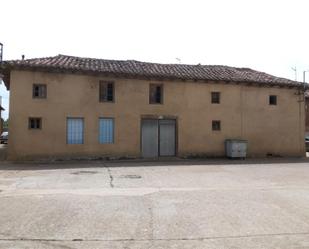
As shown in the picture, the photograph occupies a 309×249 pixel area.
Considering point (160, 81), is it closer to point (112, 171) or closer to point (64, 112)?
point (64, 112)

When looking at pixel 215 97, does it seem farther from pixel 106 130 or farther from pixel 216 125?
pixel 106 130

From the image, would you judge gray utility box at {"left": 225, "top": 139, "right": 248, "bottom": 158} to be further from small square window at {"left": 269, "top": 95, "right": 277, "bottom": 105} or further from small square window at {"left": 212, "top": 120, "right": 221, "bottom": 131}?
A: small square window at {"left": 269, "top": 95, "right": 277, "bottom": 105}

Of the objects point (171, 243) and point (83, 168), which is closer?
point (171, 243)

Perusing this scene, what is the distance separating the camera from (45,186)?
39.4 feet

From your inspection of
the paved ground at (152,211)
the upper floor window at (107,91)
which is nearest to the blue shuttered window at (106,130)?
the upper floor window at (107,91)

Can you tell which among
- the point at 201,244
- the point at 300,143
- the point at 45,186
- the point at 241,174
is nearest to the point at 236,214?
the point at 201,244

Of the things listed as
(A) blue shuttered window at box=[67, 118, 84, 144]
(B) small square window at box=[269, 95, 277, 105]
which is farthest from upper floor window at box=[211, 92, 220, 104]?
(A) blue shuttered window at box=[67, 118, 84, 144]

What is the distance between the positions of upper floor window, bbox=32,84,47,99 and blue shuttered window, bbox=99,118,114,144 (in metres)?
3.21

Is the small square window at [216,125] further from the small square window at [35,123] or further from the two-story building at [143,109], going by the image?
the small square window at [35,123]

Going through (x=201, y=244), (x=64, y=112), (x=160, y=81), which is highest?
(x=160, y=81)

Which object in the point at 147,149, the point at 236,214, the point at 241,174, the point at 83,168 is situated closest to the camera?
the point at 236,214

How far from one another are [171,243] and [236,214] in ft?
8.24

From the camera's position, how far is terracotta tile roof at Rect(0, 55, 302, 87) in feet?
66.2

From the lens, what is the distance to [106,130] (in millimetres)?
21250
